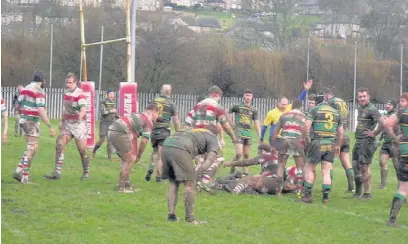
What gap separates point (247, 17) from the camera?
7131 cm

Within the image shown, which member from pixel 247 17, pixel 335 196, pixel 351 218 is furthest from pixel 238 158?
pixel 247 17

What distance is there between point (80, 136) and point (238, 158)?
12.7ft

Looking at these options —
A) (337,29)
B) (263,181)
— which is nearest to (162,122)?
(263,181)

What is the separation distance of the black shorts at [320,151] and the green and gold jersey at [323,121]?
0.38 feet

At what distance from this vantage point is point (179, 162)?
1173 centimetres

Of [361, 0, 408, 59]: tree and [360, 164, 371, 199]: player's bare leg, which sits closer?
[360, 164, 371, 199]: player's bare leg

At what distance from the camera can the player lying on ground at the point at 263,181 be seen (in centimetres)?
1569

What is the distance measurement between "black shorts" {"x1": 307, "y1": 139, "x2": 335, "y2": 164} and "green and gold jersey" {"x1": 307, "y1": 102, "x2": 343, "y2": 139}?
0.38 ft

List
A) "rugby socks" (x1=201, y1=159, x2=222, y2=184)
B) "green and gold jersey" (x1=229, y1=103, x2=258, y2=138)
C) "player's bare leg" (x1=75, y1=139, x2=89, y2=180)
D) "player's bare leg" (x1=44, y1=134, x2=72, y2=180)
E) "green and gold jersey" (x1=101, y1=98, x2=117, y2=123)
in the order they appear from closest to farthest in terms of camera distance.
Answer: "rugby socks" (x1=201, y1=159, x2=222, y2=184) → "player's bare leg" (x1=44, y1=134, x2=72, y2=180) → "player's bare leg" (x1=75, y1=139, x2=89, y2=180) → "green and gold jersey" (x1=229, y1=103, x2=258, y2=138) → "green and gold jersey" (x1=101, y1=98, x2=117, y2=123)

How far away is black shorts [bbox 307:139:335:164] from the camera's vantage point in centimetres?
1491

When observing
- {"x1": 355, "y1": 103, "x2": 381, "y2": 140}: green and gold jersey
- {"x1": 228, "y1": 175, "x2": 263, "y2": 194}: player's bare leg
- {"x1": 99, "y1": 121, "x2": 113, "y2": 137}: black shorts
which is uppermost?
{"x1": 355, "y1": 103, "x2": 381, "y2": 140}: green and gold jersey

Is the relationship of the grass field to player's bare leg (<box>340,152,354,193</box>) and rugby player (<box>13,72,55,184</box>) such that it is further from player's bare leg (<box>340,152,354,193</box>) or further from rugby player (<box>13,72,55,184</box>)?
rugby player (<box>13,72,55,184</box>)

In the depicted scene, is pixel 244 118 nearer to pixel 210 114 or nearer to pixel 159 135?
pixel 159 135

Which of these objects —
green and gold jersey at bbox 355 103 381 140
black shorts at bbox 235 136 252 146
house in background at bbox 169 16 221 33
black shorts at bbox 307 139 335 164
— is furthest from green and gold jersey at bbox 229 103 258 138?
house in background at bbox 169 16 221 33
